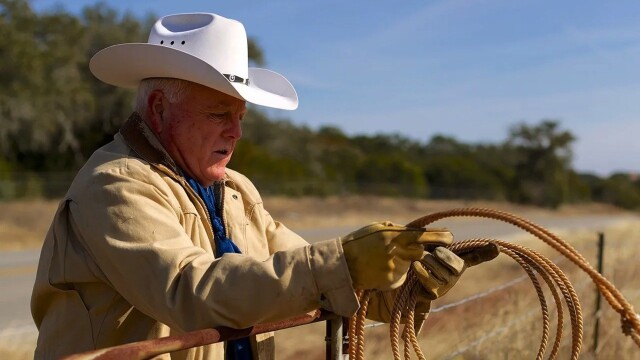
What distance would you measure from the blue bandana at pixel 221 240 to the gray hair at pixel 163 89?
0.23 m

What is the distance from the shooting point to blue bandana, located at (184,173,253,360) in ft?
7.73

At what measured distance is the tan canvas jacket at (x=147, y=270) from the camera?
1.88m

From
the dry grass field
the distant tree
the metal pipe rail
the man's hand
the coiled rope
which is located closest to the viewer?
the metal pipe rail

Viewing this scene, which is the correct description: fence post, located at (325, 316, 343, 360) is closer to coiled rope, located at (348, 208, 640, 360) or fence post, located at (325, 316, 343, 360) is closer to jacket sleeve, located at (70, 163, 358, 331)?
coiled rope, located at (348, 208, 640, 360)

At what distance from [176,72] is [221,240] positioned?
0.50 m

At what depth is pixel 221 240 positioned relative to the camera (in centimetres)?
236

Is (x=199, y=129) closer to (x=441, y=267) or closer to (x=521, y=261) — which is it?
(x=441, y=267)

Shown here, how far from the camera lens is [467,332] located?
507 cm

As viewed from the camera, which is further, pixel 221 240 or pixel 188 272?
pixel 221 240

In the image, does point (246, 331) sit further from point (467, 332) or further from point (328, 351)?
point (467, 332)

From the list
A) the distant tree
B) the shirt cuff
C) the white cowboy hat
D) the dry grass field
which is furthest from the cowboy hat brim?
the distant tree

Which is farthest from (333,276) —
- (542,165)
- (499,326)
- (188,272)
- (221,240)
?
(542,165)

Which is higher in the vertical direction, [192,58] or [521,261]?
[192,58]

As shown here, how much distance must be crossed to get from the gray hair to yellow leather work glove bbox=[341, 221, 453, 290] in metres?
0.75
